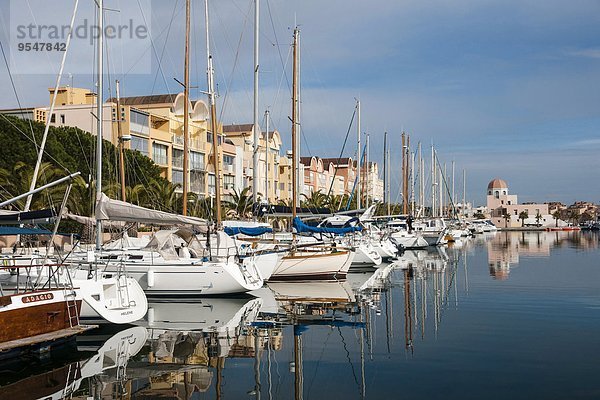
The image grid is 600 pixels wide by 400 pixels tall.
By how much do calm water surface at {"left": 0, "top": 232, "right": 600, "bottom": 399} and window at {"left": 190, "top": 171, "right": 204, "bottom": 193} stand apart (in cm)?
4081

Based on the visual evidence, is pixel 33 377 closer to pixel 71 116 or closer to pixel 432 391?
pixel 432 391

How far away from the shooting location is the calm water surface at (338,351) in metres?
13.0

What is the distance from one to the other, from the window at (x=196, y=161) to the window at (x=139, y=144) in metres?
6.23

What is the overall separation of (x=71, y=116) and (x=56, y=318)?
167ft

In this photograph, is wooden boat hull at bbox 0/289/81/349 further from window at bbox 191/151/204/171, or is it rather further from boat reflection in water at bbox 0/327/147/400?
window at bbox 191/151/204/171

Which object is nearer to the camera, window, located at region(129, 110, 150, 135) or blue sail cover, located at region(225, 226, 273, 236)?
blue sail cover, located at region(225, 226, 273, 236)

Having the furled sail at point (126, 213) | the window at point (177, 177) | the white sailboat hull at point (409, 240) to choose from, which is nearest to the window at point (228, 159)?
the window at point (177, 177)

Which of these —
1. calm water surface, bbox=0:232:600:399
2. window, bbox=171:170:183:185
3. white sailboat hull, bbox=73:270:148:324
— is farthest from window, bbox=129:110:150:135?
white sailboat hull, bbox=73:270:148:324

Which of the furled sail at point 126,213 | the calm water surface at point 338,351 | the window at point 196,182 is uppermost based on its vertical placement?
the window at point 196,182

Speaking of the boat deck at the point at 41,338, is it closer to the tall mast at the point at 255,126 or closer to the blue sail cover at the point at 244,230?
the blue sail cover at the point at 244,230

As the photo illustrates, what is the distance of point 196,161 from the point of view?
69938 millimetres

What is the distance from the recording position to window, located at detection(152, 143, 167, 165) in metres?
64.6

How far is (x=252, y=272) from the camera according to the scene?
85.6 feet

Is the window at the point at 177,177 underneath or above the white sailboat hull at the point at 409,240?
above
